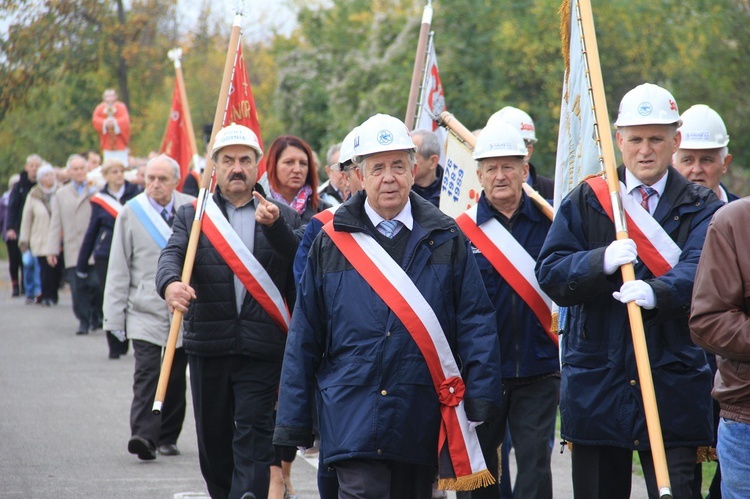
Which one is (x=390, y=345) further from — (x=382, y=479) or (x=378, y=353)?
(x=382, y=479)

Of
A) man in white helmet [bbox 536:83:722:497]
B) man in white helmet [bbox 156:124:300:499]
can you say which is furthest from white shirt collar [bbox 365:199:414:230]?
man in white helmet [bbox 156:124:300:499]

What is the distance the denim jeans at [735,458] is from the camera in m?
4.27

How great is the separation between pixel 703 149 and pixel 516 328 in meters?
1.70

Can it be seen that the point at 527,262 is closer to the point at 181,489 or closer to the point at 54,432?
the point at 181,489

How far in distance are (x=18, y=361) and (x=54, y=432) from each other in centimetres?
465

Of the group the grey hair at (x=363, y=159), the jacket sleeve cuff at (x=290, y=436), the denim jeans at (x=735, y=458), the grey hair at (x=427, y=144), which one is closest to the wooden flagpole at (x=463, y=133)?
the grey hair at (x=427, y=144)

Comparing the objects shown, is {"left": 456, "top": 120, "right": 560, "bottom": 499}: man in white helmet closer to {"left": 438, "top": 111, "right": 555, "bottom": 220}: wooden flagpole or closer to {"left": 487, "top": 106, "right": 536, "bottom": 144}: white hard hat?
{"left": 438, "top": 111, "right": 555, "bottom": 220}: wooden flagpole

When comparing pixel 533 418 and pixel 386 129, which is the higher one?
pixel 386 129

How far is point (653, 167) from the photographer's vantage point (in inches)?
217

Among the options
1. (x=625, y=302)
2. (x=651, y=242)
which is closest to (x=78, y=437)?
(x=651, y=242)

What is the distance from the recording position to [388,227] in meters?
5.43

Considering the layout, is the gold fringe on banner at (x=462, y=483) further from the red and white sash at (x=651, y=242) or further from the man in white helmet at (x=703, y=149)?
the man in white helmet at (x=703, y=149)

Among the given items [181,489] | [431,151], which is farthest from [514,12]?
[181,489]

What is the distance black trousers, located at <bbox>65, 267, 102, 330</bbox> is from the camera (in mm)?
17188
